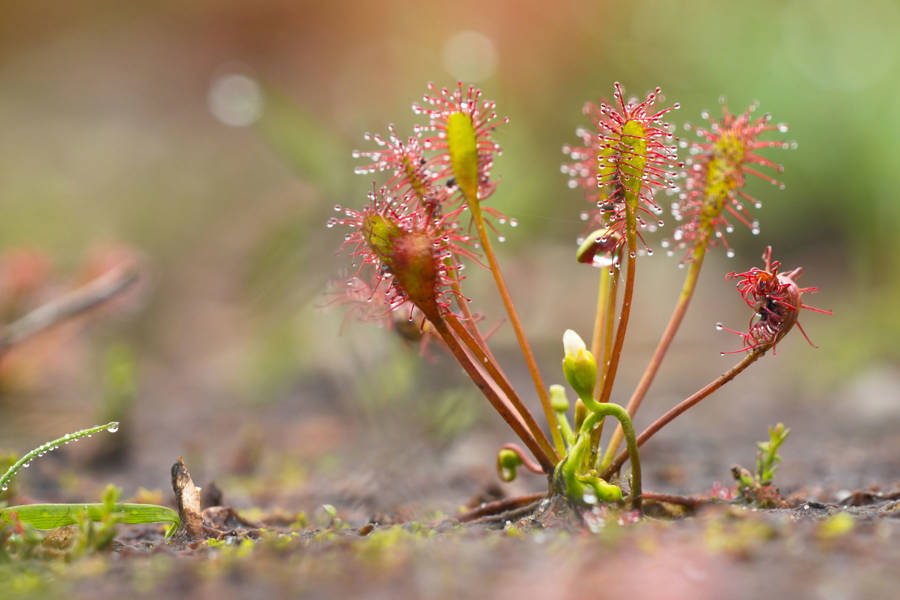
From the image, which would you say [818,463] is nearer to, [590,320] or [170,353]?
[590,320]

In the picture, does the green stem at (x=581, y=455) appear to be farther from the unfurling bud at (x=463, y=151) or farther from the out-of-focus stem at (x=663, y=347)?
the unfurling bud at (x=463, y=151)

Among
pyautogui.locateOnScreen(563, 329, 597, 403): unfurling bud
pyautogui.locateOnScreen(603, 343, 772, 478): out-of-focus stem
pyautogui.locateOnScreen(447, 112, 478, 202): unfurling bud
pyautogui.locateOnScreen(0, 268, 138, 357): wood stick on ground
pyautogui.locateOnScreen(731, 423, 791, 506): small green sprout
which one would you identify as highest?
pyautogui.locateOnScreen(0, 268, 138, 357): wood stick on ground

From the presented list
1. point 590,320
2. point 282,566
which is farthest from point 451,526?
point 590,320

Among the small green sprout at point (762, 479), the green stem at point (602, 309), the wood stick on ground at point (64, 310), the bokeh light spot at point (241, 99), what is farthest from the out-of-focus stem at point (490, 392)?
the bokeh light spot at point (241, 99)

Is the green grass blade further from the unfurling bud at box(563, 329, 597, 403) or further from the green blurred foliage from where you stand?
the green blurred foliage

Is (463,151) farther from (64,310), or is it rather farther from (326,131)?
(326,131)

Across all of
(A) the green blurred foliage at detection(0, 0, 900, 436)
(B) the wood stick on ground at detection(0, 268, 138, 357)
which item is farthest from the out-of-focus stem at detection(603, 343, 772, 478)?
(B) the wood stick on ground at detection(0, 268, 138, 357)
